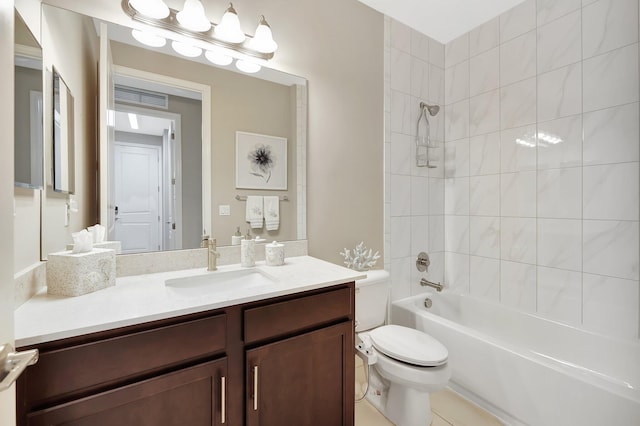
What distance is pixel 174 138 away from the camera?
53.7 inches

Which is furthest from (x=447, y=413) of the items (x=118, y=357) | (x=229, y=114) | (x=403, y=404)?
(x=229, y=114)

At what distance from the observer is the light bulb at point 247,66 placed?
151 centimetres

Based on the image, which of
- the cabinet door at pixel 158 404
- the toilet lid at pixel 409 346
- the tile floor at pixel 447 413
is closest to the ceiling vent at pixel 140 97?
the cabinet door at pixel 158 404

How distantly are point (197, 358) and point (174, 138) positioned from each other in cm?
99

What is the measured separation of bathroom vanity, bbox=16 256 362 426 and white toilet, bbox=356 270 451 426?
0.31m

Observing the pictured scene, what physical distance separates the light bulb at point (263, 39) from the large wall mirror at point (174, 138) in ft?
0.39

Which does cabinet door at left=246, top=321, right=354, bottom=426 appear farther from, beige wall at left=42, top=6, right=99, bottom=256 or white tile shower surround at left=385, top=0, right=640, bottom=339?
white tile shower surround at left=385, top=0, right=640, bottom=339

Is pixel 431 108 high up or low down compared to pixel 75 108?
up

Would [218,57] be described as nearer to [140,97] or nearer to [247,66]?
[247,66]

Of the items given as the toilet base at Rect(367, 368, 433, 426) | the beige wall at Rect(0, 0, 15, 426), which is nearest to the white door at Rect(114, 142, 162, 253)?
the beige wall at Rect(0, 0, 15, 426)

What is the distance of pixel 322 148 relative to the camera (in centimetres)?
180

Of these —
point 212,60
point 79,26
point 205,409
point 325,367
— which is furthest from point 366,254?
point 79,26

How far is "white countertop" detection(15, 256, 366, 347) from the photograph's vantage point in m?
0.72

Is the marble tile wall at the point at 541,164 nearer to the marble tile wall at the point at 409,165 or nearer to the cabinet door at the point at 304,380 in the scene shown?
the marble tile wall at the point at 409,165
